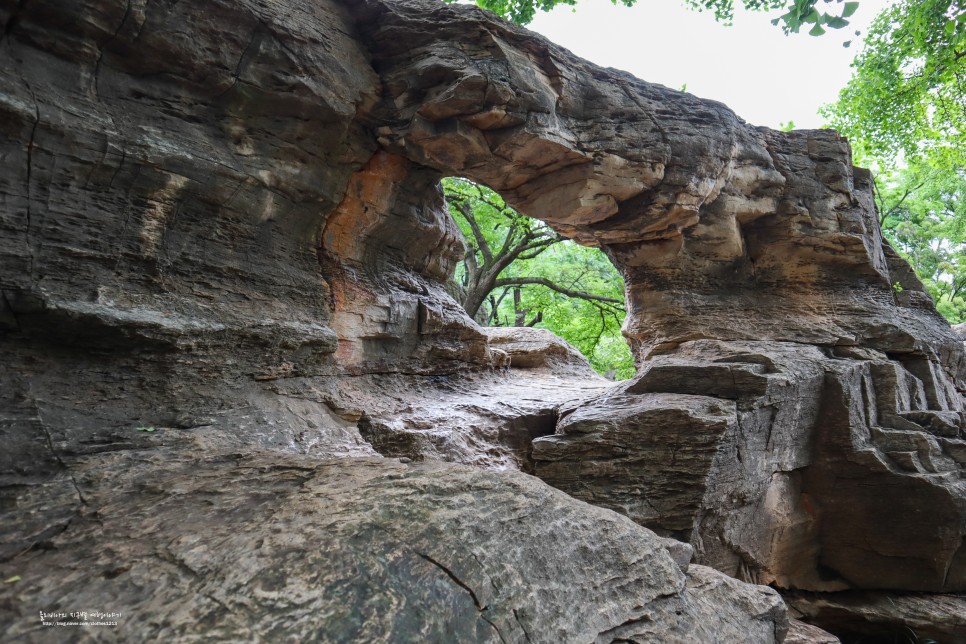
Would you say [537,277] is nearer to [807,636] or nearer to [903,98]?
[903,98]

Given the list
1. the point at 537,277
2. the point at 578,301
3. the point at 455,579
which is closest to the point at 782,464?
the point at 455,579

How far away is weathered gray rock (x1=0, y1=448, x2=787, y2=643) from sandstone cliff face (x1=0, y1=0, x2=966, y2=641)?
0.02m

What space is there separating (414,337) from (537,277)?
1040 cm

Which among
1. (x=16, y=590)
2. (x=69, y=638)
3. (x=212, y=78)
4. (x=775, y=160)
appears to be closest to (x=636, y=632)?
(x=69, y=638)

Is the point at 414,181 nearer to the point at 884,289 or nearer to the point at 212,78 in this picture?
the point at 212,78

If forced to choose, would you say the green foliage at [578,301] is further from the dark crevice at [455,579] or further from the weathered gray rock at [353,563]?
the dark crevice at [455,579]

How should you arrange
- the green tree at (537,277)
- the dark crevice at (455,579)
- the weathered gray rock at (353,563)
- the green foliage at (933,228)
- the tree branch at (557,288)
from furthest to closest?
the green foliage at (933,228), the tree branch at (557,288), the green tree at (537,277), the dark crevice at (455,579), the weathered gray rock at (353,563)

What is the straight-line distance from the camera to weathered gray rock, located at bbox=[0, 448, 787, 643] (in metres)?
2.36

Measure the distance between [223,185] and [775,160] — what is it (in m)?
7.81

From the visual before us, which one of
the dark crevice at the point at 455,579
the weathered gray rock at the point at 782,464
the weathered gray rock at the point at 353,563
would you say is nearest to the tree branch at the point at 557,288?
the weathered gray rock at the point at 782,464

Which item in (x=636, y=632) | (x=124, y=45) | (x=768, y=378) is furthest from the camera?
(x=768, y=378)

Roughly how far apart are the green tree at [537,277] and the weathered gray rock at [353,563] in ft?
36.5

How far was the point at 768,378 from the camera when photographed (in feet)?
21.4

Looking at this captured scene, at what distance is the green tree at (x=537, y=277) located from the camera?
15812 millimetres
